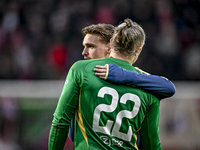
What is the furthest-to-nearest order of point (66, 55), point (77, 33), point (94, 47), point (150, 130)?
1. point (77, 33)
2. point (66, 55)
3. point (94, 47)
4. point (150, 130)

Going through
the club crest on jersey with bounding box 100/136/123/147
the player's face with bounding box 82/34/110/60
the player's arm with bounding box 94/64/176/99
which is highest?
the player's face with bounding box 82/34/110/60

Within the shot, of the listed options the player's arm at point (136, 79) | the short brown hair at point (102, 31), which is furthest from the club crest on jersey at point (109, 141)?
the short brown hair at point (102, 31)

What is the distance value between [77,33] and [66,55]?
2.56ft

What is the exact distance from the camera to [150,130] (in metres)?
1.99

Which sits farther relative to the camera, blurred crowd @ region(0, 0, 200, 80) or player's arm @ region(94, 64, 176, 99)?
blurred crowd @ region(0, 0, 200, 80)

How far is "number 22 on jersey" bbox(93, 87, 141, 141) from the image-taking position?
1.82 meters

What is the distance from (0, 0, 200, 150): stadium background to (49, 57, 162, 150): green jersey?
3.29m

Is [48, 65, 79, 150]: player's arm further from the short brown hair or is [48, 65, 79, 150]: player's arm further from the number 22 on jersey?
the short brown hair

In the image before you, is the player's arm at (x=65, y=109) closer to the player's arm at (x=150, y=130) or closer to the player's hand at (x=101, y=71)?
the player's hand at (x=101, y=71)

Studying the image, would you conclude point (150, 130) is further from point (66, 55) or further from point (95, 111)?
Result: point (66, 55)

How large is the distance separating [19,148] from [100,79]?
3.74 meters

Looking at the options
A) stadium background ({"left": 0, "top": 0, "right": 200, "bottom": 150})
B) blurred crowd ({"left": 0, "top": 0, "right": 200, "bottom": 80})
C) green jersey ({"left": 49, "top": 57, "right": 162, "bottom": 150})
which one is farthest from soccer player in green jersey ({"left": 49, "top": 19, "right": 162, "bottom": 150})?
blurred crowd ({"left": 0, "top": 0, "right": 200, "bottom": 80})

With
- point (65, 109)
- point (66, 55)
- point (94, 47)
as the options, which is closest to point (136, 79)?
point (65, 109)

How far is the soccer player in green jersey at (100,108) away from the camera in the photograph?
1824 mm
